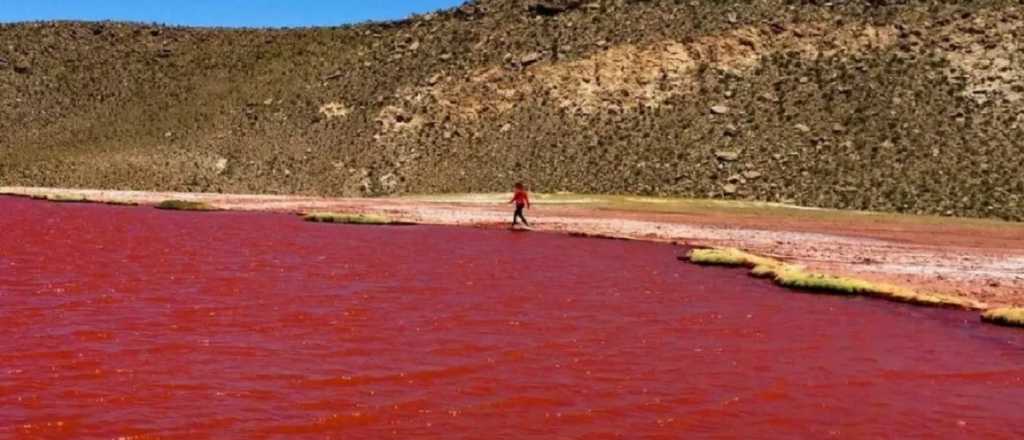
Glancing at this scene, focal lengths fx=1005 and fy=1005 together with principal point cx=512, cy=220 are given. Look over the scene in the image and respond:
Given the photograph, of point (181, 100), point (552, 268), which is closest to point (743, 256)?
point (552, 268)

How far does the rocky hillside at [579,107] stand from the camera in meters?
76.9

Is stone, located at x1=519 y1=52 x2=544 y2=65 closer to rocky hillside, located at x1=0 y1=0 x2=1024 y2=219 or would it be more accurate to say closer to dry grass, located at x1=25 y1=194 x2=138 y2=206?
rocky hillside, located at x1=0 y1=0 x2=1024 y2=219

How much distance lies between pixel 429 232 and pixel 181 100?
7313 centimetres

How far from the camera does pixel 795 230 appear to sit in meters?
49.7

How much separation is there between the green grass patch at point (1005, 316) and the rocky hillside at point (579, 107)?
2010 inches

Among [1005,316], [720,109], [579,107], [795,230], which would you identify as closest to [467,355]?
[1005,316]

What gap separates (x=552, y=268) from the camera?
27.9 m

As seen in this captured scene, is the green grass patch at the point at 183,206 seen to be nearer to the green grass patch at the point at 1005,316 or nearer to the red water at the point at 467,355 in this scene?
the red water at the point at 467,355

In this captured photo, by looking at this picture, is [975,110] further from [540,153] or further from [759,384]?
[759,384]

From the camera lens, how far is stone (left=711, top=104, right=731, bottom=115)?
85.2m

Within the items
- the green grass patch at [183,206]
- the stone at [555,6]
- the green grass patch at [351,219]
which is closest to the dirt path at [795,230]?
the green grass patch at [183,206]

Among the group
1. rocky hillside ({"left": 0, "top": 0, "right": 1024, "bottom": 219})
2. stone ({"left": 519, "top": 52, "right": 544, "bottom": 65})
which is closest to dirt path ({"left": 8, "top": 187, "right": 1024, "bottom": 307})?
rocky hillside ({"left": 0, "top": 0, "right": 1024, "bottom": 219})

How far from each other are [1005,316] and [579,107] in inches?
2870

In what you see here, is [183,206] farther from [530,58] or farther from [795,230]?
[530,58]
